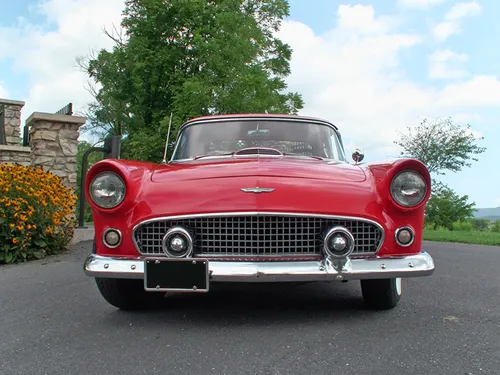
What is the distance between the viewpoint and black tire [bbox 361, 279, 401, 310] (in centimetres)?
279

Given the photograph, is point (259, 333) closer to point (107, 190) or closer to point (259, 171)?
point (259, 171)

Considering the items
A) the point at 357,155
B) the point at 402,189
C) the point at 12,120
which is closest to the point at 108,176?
the point at 402,189

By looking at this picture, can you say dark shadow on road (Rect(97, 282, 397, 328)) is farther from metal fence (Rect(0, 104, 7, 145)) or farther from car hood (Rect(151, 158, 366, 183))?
metal fence (Rect(0, 104, 7, 145))

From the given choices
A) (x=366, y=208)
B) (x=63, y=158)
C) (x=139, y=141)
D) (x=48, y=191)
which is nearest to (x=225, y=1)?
(x=139, y=141)

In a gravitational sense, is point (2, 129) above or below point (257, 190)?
above

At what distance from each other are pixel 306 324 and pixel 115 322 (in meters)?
1.08

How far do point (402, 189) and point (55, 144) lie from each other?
6771 mm

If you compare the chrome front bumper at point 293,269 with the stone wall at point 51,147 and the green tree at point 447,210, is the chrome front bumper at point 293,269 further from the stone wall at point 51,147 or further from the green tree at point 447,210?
the green tree at point 447,210

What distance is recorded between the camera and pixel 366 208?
2.56 metres

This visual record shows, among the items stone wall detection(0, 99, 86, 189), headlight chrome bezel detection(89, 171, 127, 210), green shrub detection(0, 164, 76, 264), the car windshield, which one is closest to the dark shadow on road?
headlight chrome bezel detection(89, 171, 127, 210)

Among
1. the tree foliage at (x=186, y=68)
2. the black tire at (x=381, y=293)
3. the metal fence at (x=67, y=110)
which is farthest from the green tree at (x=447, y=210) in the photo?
the black tire at (x=381, y=293)

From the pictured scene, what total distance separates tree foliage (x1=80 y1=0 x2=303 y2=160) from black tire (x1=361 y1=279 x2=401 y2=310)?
13.6 meters

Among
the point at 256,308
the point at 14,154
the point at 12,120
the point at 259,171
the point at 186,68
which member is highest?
the point at 186,68

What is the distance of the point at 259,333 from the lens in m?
2.44
